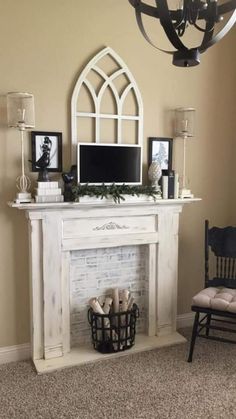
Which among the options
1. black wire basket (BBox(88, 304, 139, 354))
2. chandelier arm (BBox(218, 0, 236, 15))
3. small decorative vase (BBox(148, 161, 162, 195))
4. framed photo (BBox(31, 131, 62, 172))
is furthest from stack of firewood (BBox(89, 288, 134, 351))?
chandelier arm (BBox(218, 0, 236, 15))

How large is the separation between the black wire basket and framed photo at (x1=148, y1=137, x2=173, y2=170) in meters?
1.19

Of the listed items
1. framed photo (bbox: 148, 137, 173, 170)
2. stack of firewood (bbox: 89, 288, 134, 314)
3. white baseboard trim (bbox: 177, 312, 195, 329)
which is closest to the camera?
stack of firewood (bbox: 89, 288, 134, 314)

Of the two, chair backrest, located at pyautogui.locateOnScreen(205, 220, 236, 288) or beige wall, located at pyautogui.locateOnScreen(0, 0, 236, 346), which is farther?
chair backrest, located at pyautogui.locateOnScreen(205, 220, 236, 288)

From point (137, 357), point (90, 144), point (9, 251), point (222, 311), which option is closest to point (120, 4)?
point (90, 144)

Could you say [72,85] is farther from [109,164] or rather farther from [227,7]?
[227,7]

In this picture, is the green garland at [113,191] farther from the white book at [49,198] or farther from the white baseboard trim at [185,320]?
the white baseboard trim at [185,320]

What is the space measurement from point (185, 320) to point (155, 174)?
1396 millimetres

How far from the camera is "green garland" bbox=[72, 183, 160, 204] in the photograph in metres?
2.62

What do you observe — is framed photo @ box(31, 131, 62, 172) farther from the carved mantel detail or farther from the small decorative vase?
the small decorative vase

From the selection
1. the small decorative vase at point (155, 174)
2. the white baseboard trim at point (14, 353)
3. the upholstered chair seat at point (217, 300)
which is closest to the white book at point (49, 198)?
the small decorative vase at point (155, 174)

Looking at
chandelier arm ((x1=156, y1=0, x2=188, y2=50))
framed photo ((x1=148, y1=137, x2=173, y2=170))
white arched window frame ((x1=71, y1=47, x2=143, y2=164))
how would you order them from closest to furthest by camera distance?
chandelier arm ((x1=156, y1=0, x2=188, y2=50)) < white arched window frame ((x1=71, y1=47, x2=143, y2=164)) < framed photo ((x1=148, y1=137, x2=173, y2=170))

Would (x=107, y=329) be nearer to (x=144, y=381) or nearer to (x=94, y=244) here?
(x=144, y=381)

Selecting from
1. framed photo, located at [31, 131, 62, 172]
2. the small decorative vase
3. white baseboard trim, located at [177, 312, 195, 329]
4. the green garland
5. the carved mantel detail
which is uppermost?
framed photo, located at [31, 131, 62, 172]

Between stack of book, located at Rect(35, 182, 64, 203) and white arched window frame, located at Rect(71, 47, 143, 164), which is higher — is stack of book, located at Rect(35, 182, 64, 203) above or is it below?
below
